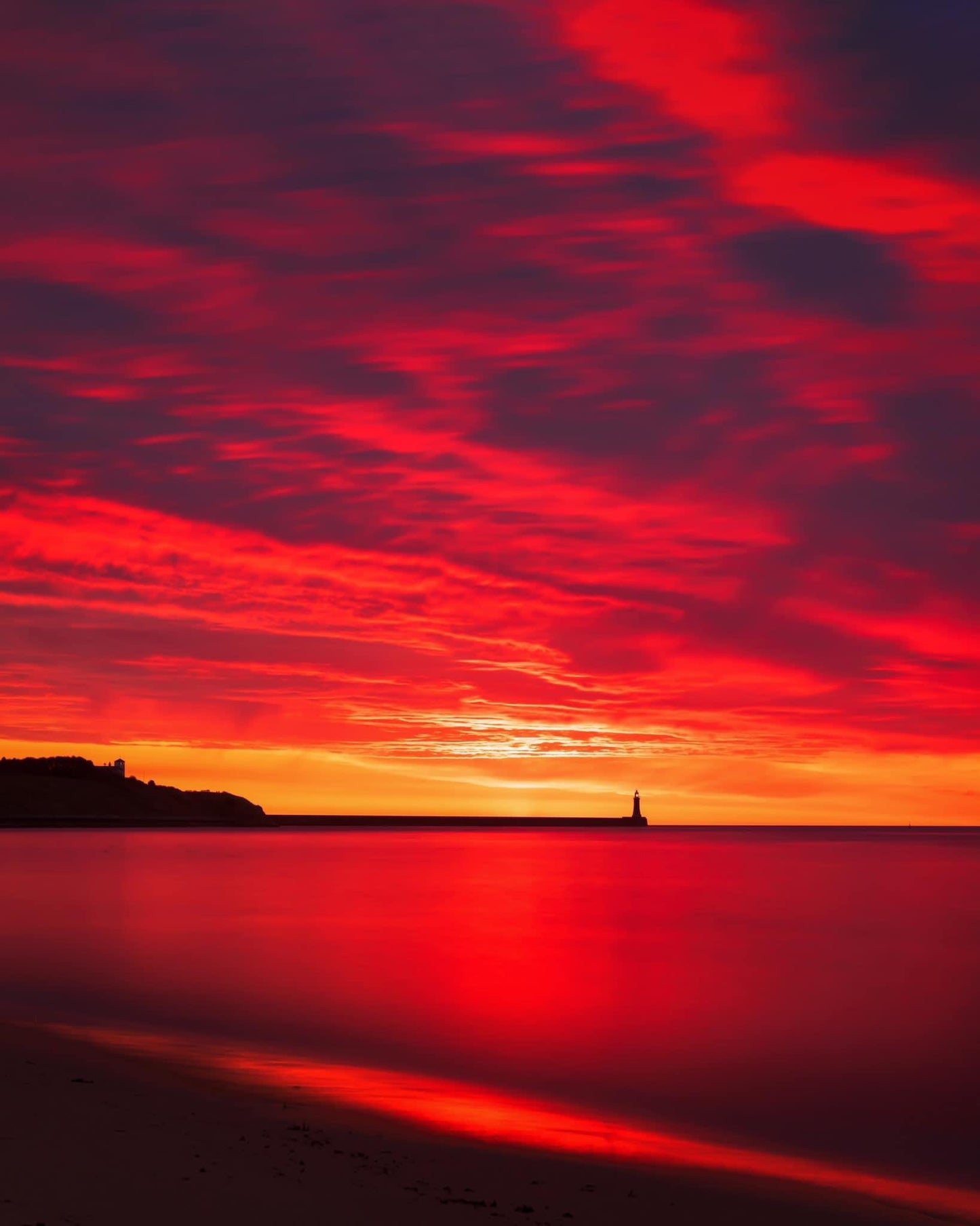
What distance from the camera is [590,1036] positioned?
29.6 metres

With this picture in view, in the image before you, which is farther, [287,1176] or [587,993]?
[587,993]

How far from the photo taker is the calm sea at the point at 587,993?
22.6 m

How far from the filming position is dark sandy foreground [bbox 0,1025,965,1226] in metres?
11.1

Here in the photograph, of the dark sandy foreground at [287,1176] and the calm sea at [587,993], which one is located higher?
the dark sandy foreground at [287,1176]

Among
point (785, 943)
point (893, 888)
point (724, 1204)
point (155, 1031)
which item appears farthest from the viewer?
point (893, 888)

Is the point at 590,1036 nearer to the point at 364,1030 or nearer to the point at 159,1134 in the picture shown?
the point at 364,1030

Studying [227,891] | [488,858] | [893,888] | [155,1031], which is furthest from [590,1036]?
[488,858]

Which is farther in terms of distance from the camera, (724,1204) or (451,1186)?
(724,1204)

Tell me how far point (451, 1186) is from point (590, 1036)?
17245 mm

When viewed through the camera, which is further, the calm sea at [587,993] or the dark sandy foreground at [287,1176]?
the calm sea at [587,993]

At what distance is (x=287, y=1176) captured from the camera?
41.1ft

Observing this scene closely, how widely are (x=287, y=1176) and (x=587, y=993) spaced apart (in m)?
26.3

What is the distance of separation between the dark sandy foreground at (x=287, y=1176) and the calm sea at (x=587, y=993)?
508cm

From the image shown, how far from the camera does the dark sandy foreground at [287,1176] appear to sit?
11133 mm
